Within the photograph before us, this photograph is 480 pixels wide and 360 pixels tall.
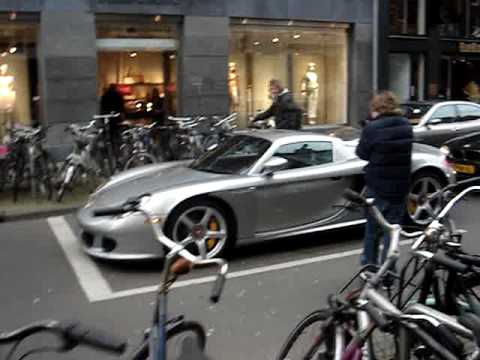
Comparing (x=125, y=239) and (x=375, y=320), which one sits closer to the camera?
(x=375, y=320)

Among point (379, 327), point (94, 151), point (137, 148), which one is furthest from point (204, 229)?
point (137, 148)

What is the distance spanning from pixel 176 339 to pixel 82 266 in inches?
155

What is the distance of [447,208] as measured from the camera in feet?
13.1

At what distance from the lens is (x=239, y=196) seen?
6797 millimetres

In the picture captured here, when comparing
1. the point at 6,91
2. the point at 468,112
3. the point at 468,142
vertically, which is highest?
the point at 6,91

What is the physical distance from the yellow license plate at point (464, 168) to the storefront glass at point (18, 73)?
28.1 feet

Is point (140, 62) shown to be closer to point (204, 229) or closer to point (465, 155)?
point (465, 155)

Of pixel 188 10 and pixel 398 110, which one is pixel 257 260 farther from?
pixel 188 10

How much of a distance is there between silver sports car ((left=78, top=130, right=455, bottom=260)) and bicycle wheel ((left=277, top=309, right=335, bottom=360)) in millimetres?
3165

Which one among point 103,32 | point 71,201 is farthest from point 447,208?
point 103,32

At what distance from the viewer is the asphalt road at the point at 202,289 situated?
496 centimetres

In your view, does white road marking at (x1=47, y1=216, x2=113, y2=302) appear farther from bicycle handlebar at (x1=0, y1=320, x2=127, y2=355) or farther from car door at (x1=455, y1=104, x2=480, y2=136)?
car door at (x1=455, y1=104, x2=480, y2=136)

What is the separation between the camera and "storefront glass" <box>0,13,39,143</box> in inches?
544

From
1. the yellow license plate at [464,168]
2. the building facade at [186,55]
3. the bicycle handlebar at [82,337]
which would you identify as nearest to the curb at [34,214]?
the building facade at [186,55]
